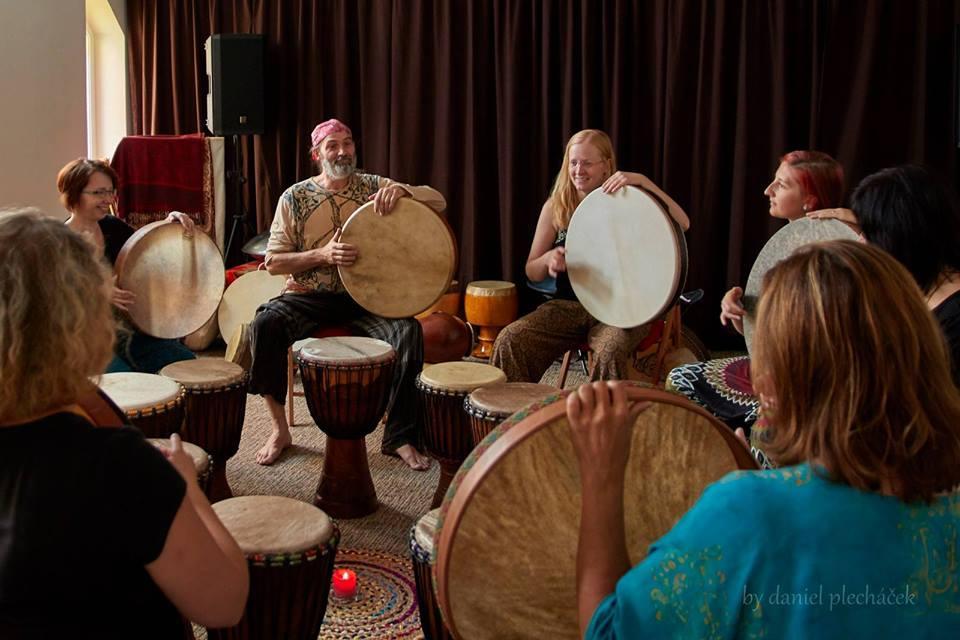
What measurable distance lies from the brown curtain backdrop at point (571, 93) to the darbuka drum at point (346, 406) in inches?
105

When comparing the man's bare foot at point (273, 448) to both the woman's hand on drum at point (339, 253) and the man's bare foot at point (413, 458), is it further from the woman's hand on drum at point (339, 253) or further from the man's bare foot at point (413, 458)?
the woman's hand on drum at point (339, 253)

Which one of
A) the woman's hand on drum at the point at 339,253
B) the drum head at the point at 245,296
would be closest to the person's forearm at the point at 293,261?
the woman's hand on drum at the point at 339,253

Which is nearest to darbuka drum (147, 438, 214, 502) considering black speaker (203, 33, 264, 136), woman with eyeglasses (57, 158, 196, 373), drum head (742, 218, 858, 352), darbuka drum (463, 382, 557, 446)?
darbuka drum (463, 382, 557, 446)

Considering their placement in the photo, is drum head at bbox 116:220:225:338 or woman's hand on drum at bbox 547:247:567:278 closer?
drum head at bbox 116:220:225:338

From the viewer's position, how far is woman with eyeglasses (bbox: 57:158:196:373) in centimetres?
332

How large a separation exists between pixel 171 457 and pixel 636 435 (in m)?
0.69

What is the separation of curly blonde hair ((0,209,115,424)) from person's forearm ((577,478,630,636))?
26.2 inches

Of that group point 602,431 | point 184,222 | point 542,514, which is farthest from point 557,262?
point 602,431

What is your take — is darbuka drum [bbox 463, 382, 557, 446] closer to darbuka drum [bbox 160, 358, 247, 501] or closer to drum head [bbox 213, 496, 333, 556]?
drum head [bbox 213, 496, 333, 556]

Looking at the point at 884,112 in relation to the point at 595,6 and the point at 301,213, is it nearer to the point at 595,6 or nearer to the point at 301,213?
the point at 595,6

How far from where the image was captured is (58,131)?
501 cm

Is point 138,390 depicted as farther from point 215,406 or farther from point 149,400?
point 215,406

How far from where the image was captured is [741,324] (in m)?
2.94

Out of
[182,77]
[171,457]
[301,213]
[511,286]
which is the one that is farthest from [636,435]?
[182,77]
